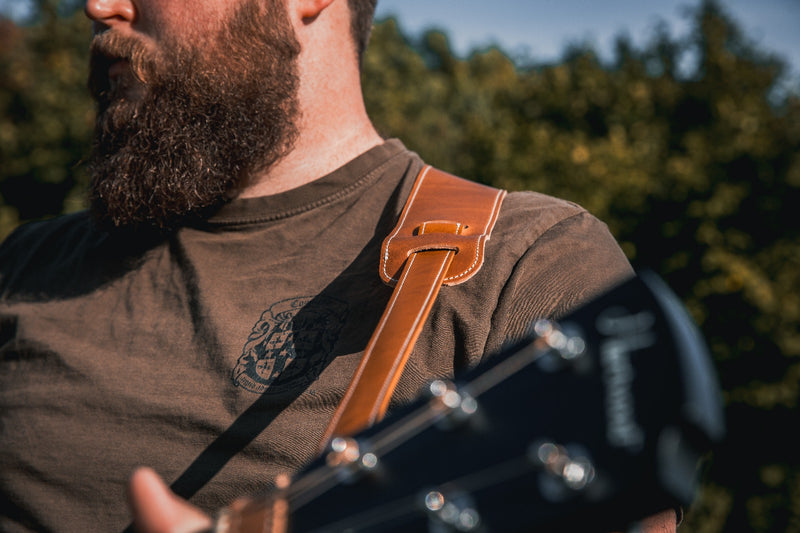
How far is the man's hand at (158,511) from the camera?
0.83m

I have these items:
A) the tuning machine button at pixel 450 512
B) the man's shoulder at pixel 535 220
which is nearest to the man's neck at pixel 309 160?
the man's shoulder at pixel 535 220

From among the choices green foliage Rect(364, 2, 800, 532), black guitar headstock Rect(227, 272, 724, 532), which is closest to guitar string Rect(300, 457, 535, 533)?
black guitar headstock Rect(227, 272, 724, 532)

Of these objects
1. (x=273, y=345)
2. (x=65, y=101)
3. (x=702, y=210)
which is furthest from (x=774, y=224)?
(x=65, y=101)

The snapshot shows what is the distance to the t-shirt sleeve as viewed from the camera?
1381 mm

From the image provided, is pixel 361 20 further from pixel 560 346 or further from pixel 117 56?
pixel 560 346

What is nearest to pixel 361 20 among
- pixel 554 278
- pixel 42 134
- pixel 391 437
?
pixel 554 278

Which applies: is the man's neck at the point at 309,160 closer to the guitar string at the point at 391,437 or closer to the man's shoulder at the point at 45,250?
the man's shoulder at the point at 45,250

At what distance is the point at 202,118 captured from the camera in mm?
1895

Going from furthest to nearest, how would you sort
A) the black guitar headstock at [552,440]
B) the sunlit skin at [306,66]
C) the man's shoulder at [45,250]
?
the man's shoulder at [45,250] → the sunlit skin at [306,66] → the black guitar headstock at [552,440]

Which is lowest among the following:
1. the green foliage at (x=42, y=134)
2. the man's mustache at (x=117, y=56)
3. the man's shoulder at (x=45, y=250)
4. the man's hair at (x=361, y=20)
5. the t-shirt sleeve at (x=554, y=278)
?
the green foliage at (x=42, y=134)

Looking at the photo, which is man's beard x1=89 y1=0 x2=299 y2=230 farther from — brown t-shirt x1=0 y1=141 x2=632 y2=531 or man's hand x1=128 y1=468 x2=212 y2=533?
man's hand x1=128 y1=468 x2=212 y2=533

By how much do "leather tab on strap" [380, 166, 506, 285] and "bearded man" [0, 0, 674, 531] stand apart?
0.16 ft

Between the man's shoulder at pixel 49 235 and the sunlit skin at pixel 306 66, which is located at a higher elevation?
the sunlit skin at pixel 306 66

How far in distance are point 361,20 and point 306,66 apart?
1.02ft
